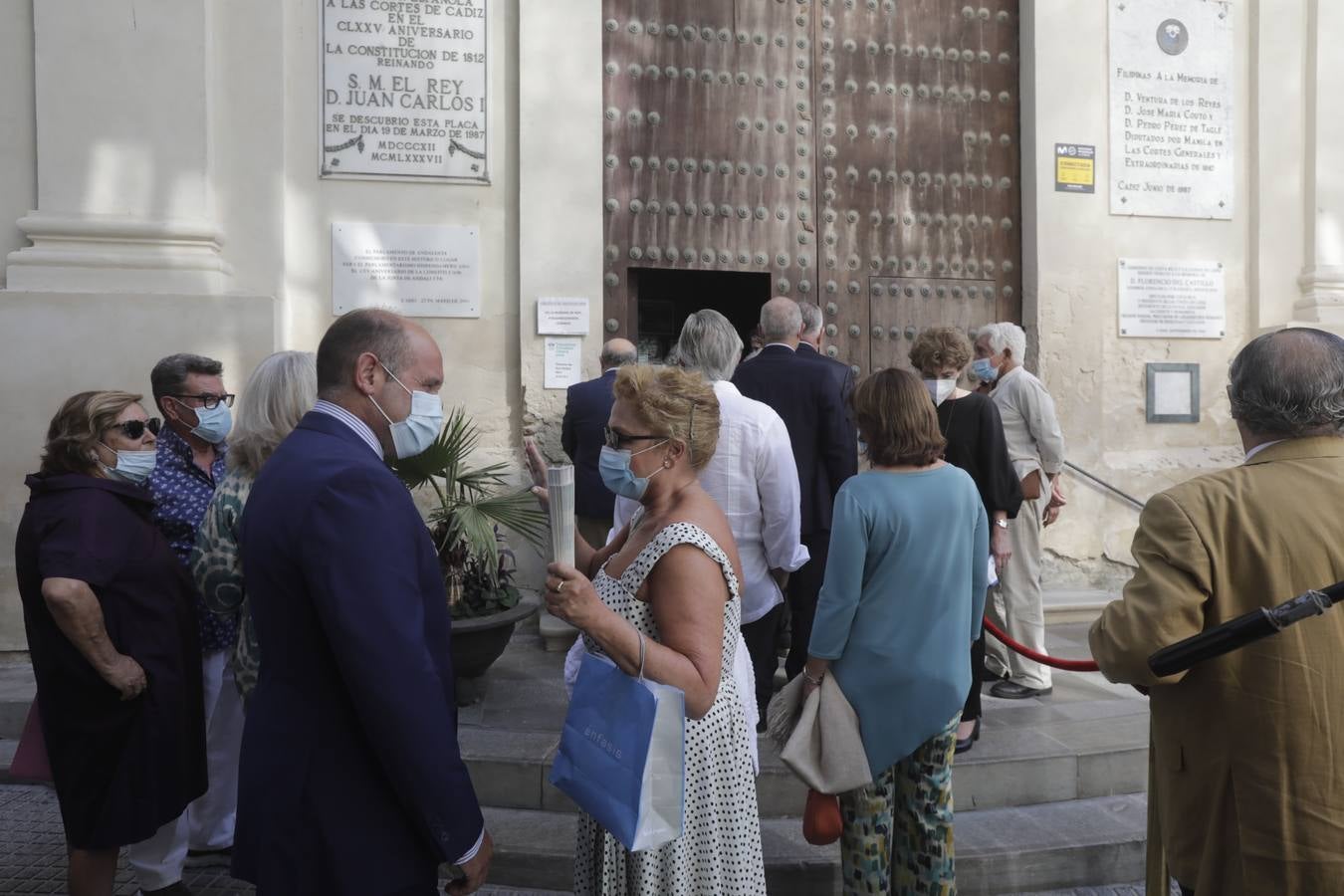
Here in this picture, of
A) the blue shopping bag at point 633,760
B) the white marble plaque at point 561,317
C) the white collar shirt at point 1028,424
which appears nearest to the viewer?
the blue shopping bag at point 633,760

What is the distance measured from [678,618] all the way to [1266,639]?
1.06m

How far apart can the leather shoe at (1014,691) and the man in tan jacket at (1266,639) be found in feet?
8.72

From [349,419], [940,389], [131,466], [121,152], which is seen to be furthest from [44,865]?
[940,389]

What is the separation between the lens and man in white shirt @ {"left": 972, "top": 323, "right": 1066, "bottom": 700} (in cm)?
444

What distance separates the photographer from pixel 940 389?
153 inches

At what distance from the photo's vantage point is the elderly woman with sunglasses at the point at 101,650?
2641mm

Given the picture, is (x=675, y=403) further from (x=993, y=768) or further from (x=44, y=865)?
(x=44, y=865)

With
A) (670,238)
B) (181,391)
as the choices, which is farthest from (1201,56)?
(181,391)

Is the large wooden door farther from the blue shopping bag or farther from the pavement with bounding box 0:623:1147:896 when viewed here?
the blue shopping bag

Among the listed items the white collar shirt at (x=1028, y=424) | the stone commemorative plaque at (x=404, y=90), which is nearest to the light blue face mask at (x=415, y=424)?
the white collar shirt at (x=1028, y=424)

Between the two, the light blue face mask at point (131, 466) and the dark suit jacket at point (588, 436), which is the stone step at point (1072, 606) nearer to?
the dark suit jacket at point (588, 436)

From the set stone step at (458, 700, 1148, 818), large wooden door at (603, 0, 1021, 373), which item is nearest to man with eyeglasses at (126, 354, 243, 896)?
stone step at (458, 700, 1148, 818)

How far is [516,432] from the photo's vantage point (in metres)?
5.77

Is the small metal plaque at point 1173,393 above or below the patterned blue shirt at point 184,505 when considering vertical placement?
above
